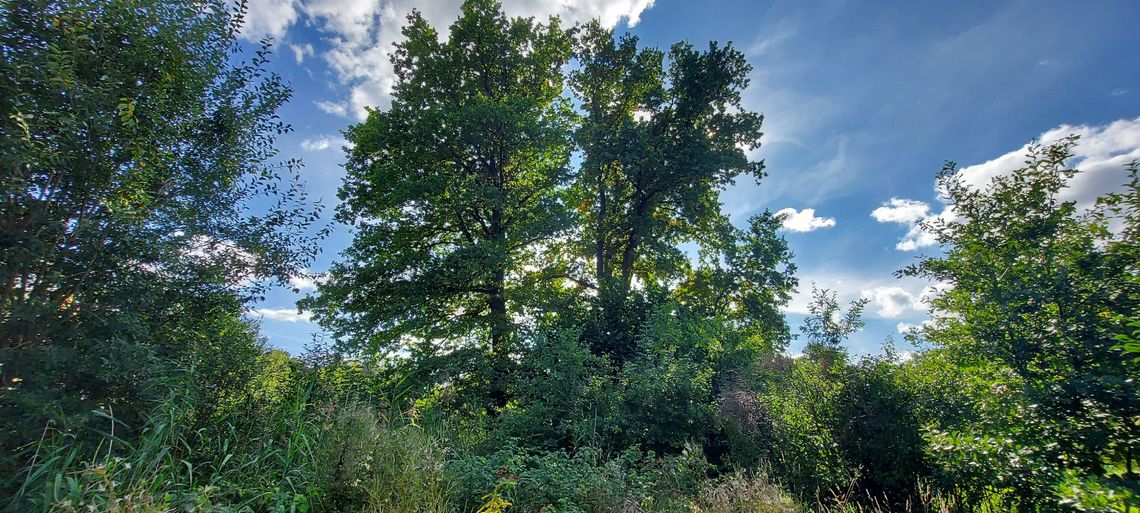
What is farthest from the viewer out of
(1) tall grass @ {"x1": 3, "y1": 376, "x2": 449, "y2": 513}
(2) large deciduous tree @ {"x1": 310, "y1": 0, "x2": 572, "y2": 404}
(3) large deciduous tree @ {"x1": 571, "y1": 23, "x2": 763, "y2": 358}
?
(3) large deciduous tree @ {"x1": 571, "y1": 23, "x2": 763, "y2": 358}

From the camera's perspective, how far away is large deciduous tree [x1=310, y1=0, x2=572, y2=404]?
1166 cm

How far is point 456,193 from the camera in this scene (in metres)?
11.6

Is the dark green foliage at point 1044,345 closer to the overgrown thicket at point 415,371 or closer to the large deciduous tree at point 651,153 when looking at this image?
the overgrown thicket at point 415,371

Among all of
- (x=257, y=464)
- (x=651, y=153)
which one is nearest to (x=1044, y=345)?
(x=257, y=464)

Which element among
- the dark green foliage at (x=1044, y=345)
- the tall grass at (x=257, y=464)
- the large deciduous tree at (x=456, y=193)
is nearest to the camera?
the tall grass at (x=257, y=464)

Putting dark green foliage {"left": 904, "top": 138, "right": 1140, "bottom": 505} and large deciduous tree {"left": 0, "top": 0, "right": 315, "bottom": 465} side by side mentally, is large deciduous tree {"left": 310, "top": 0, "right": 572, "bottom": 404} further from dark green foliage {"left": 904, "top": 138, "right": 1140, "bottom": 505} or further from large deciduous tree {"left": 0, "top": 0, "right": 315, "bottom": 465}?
dark green foliage {"left": 904, "top": 138, "right": 1140, "bottom": 505}

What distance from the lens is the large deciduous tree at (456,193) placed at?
11.7 metres

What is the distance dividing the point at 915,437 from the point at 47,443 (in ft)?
33.0

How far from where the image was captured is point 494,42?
13.6m

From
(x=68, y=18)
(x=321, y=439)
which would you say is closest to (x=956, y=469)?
(x=321, y=439)

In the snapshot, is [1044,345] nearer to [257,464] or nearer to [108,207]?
[257,464]

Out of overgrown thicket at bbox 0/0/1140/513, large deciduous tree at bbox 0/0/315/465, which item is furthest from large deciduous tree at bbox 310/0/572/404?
large deciduous tree at bbox 0/0/315/465

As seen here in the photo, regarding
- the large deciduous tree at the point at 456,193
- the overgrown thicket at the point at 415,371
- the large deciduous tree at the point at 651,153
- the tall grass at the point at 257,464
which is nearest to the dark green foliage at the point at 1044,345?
the overgrown thicket at the point at 415,371

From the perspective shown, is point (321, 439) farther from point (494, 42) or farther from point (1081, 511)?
point (494, 42)
